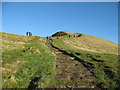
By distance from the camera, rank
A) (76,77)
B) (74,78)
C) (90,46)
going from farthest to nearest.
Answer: (90,46) < (76,77) < (74,78)

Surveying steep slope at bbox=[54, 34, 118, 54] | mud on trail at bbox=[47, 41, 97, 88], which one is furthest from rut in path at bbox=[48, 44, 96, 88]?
steep slope at bbox=[54, 34, 118, 54]

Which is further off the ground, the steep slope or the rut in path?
the steep slope

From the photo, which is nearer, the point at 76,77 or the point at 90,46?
the point at 76,77

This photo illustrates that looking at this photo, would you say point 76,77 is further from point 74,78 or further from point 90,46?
point 90,46

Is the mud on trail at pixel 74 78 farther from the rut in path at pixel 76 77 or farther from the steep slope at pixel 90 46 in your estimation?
the steep slope at pixel 90 46

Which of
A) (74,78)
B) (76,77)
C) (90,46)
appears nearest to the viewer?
(74,78)

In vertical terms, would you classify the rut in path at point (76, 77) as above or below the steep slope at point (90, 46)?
below

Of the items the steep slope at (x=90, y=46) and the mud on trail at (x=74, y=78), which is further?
the steep slope at (x=90, y=46)

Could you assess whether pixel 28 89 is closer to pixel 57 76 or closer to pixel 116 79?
pixel 57 76

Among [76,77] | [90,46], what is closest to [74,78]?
[76,77]

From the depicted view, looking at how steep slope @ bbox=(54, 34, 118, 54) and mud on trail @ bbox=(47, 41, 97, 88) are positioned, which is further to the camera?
steep slope @ bbox=(54, 34, 118, 54)

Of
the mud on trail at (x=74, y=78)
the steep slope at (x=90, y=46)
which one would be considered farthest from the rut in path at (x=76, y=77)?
the steep slope at (x=90, y=46)

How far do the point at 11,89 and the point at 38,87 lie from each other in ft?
8.92

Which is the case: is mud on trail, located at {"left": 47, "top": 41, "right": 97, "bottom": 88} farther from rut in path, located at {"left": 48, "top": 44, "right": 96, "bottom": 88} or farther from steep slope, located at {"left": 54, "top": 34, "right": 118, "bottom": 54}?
steep slope, located at {"left": 54, "top": 34, "right": 118, "bottom": 54}
